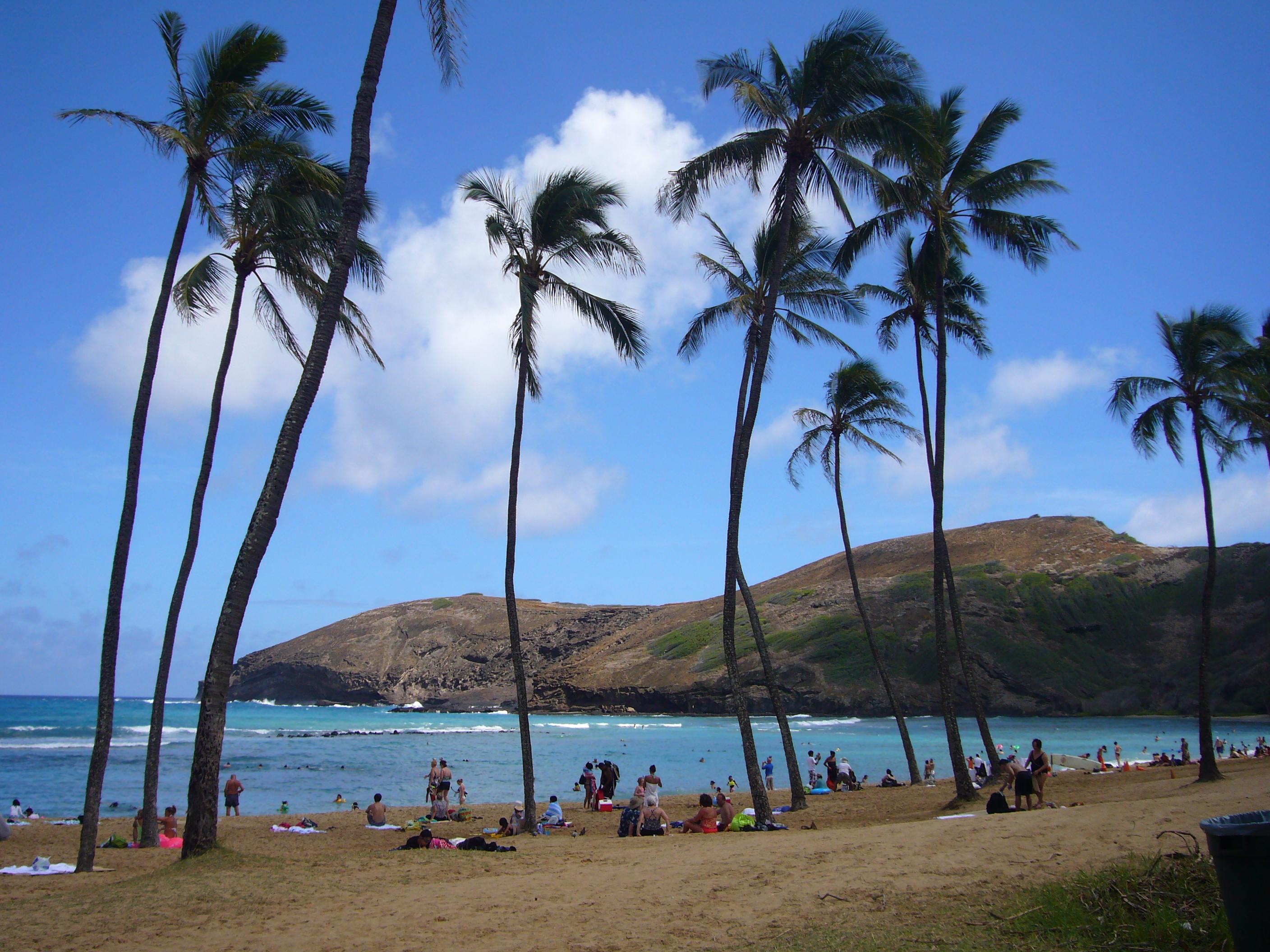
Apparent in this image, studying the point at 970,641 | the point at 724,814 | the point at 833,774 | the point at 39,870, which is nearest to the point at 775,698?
the point at 724,814

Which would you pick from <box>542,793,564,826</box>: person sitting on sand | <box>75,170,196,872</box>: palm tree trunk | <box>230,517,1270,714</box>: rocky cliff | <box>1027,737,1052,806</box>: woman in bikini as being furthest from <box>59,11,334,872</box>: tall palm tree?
<box>230,517,1270,714</box>: rocky cliff

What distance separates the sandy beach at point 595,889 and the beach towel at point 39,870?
0.86 feet

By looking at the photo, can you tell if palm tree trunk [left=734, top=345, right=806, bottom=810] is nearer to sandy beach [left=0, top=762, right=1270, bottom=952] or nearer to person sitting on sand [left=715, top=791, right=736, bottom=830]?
person sitting on sand [left=715, top=791, right=736, bottom=830]

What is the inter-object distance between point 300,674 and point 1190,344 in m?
133

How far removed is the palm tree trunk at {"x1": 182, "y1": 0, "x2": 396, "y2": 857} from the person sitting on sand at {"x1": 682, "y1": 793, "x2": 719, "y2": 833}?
27.7 feet

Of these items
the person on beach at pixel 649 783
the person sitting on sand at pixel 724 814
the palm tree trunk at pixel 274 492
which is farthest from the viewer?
the person on beach at pixel 649 783

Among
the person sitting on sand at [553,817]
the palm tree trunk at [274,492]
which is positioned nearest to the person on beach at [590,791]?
the person sitting on sand at [553,817]

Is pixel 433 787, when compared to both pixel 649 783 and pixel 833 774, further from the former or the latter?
pixel 833 774

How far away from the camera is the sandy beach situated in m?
7.18

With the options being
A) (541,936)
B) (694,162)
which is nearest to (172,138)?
(694,162)

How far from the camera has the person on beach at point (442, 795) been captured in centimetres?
2023

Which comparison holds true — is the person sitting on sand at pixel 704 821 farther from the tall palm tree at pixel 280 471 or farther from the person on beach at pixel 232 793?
the person on beach at pixel 232 793

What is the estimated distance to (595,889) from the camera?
876cm

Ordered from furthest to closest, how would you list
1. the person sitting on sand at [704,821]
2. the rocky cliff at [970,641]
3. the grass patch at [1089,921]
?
the rocky cliff at [970,641]
the person sitting on sand at [704,821]
the grass patch at [1089,921]
